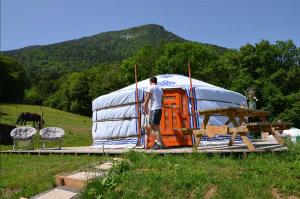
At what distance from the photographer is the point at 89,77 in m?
48.8

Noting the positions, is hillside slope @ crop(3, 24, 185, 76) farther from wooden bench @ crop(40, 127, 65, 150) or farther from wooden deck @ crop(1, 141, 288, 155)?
wooden deck @ crop(1, 141, 288, 155)

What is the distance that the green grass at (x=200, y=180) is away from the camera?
11.8ft

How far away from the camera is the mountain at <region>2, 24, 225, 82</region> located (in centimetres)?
6688

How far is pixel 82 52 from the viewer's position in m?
80.4

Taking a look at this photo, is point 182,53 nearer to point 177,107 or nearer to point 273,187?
point 177,107

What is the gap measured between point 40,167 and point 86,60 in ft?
231

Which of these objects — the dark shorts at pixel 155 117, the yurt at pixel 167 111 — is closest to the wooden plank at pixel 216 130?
the dark shorts at pixel 155 117

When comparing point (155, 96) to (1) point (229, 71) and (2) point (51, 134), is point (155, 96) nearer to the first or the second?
(2) point (51, 134)

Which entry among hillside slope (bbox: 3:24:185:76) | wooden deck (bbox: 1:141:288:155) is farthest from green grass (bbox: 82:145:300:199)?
hillside slope (bbox: 3:24:185:76)

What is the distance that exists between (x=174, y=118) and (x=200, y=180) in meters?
5.83

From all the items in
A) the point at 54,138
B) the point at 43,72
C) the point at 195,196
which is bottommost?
the point at 195,196

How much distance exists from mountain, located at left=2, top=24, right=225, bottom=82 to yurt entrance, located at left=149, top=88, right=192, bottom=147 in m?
43.6

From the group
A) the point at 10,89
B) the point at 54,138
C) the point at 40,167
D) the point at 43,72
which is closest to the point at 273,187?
the point at 40,167

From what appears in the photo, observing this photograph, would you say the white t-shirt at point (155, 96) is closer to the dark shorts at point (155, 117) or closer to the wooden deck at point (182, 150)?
the dark shorts at point (155, 117)
